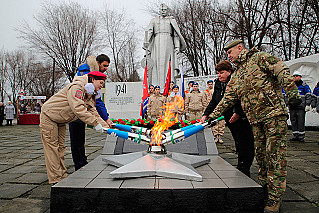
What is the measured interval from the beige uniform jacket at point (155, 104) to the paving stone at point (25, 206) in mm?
6217

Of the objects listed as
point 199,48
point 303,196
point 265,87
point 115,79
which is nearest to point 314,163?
point 303,196

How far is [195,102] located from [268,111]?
220 inches

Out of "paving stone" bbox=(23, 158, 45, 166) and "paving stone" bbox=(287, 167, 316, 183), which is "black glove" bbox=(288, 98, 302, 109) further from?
"paving stone" bbox=(23, 158, 45, 166)

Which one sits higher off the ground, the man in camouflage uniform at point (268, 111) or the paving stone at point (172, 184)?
the man in camouflage uniform at point (268, 111)

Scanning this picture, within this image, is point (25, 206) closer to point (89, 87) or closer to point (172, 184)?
point (89, 87)

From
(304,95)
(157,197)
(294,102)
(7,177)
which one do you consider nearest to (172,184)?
(157,197)

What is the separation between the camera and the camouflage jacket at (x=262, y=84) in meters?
2.35

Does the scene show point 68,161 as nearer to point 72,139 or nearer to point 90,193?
point 72,139

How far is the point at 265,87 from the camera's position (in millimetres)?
2502

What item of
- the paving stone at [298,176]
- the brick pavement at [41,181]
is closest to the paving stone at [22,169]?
the brick pavement at [41,181]

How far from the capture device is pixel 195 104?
8.05 m

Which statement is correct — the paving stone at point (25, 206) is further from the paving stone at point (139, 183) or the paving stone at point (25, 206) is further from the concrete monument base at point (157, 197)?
the paving stone at point (139, 183)

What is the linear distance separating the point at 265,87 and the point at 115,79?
39150 mm

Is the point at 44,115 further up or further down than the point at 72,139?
further up
